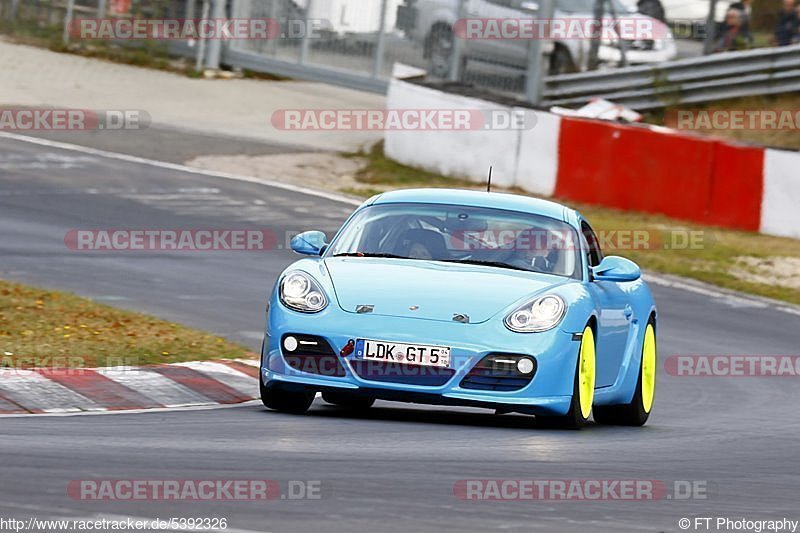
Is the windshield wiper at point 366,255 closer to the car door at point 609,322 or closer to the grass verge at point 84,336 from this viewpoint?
the car door at point 609,322

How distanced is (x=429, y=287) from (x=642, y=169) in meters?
13.7

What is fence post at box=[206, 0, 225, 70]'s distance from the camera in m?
32.5

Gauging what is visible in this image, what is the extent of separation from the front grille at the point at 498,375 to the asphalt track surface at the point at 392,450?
240 millimetres

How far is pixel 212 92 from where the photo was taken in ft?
102

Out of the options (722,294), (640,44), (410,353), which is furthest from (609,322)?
(640,44)

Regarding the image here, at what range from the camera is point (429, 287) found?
8.69m

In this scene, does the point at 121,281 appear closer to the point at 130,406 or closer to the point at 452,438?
the point at 130,406

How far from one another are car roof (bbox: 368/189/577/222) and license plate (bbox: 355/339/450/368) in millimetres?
1510

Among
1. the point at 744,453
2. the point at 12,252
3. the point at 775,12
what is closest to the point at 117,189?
the point at 12,252

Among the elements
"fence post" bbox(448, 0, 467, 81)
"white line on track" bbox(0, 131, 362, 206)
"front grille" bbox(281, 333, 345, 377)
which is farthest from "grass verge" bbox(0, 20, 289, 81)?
"front grille" bbox(281, 333, 345, 377)

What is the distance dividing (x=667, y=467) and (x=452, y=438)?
3.34 ft

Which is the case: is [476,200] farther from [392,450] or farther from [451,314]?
[392,450]

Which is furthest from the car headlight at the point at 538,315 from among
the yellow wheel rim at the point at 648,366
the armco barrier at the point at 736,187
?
the armco barrier at the point at 736,187

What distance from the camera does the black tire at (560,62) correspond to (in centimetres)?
2719
